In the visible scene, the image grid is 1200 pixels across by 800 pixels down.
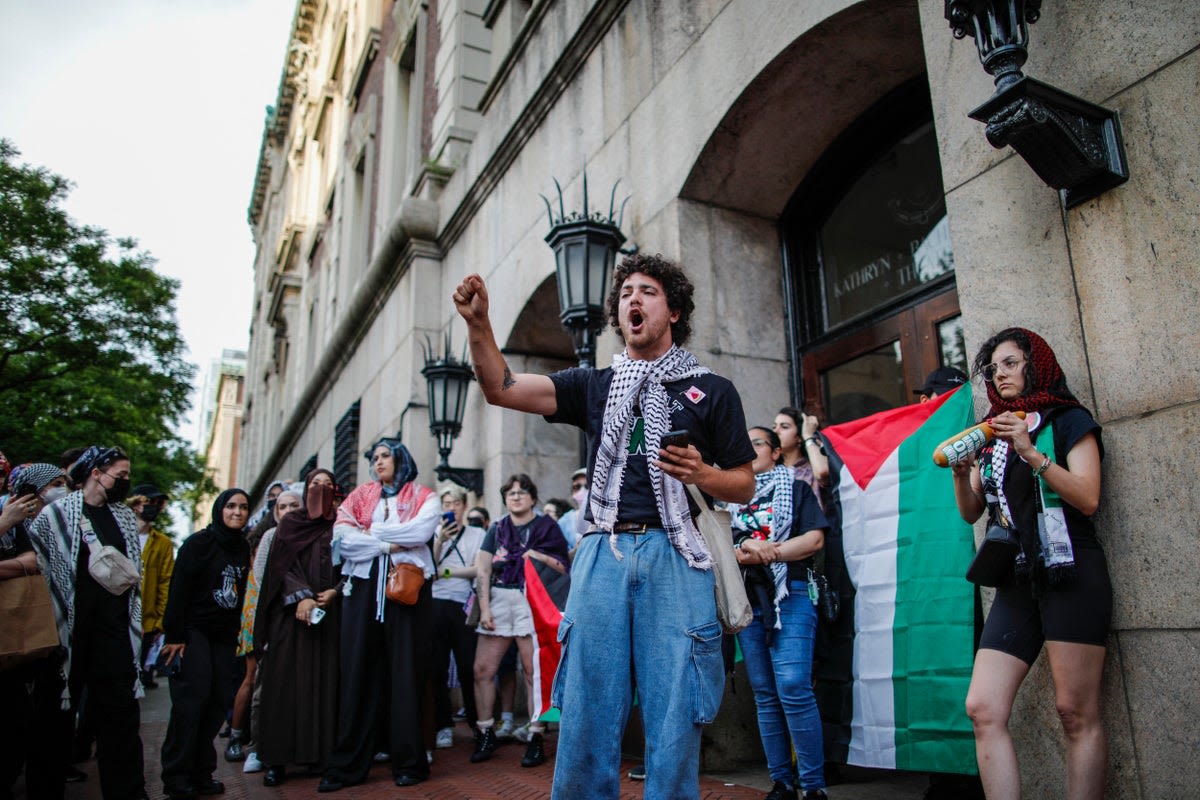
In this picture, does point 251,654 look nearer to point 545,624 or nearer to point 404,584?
point 404,584

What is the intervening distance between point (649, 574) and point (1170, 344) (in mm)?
2235

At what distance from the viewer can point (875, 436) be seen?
4.66 m

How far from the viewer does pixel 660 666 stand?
2352 millimetres

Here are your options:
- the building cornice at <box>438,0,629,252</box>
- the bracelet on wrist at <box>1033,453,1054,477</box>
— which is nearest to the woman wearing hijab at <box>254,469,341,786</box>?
the bracelet on wrist at <box>1033,453,1054,477</box>

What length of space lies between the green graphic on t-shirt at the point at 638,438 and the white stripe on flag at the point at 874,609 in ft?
7.58

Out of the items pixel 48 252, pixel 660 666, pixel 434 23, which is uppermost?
pixel 434 23

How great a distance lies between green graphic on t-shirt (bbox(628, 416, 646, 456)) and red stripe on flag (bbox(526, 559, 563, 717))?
3.38m

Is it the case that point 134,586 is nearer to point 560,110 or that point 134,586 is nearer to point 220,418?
point 560,110

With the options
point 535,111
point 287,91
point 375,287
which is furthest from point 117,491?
point 287,91

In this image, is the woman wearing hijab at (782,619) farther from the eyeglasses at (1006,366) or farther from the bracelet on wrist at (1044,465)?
the bracelet on wrist at (1044,465)

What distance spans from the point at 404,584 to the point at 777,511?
2.56 metres

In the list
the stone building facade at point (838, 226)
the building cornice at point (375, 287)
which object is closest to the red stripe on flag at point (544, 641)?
the stone building facade at point (838, 226)

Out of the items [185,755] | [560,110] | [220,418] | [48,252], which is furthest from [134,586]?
[220,418]

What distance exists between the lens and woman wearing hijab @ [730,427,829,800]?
4.21 m
